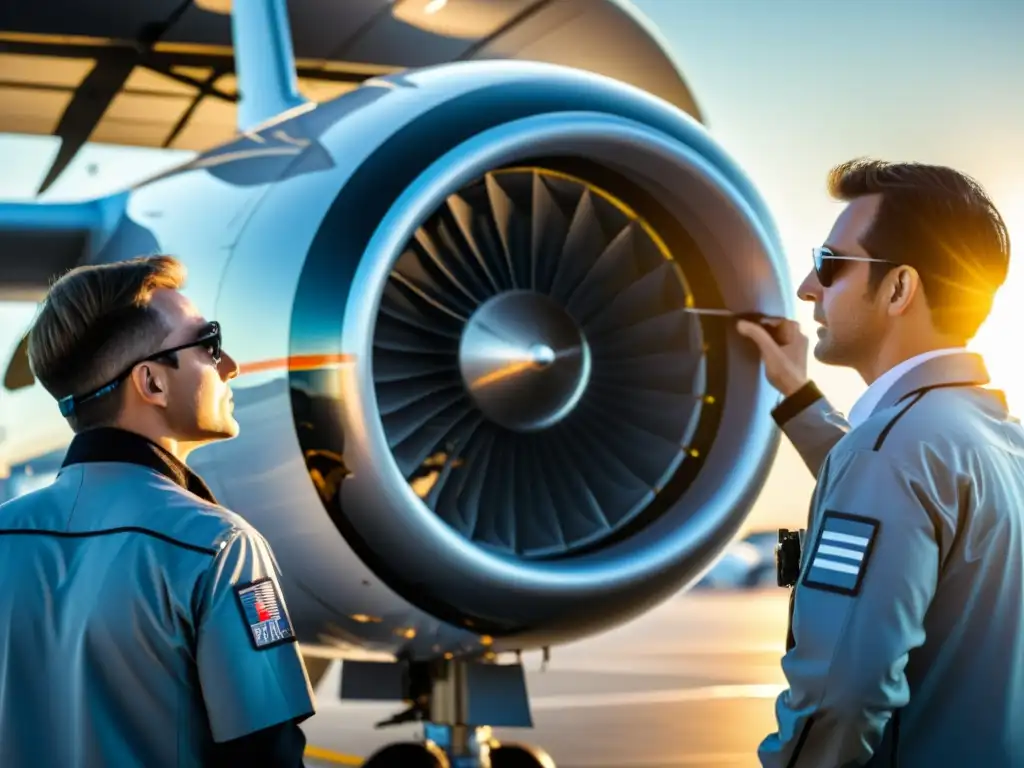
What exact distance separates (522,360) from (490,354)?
3.1 inches

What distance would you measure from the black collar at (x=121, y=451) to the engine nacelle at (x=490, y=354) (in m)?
1.36

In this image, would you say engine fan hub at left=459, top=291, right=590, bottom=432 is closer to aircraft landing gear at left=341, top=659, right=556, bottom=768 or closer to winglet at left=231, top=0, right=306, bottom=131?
aircraft landing gear at left=341, top=659, right=556, bottom=768

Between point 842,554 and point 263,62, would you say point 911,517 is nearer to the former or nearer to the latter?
point 842,554

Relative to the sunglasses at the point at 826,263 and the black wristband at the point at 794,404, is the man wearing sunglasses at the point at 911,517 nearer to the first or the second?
the sunglasses at the point at 826,263

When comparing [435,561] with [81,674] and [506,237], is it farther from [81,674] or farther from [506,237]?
[81,674]

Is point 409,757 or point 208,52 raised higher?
point 208,52

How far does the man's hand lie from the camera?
10.6 ft

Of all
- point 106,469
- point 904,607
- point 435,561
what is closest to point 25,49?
point 435,561

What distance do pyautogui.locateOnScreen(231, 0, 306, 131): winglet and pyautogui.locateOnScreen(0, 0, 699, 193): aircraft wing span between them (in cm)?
99

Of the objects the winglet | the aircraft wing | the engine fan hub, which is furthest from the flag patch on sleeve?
the aircraft wing

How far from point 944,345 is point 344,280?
5.25ft

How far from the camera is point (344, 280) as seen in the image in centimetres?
304

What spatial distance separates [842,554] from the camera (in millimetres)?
1477

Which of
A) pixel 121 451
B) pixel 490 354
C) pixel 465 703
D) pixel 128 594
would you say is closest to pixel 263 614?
pixel 128 594
